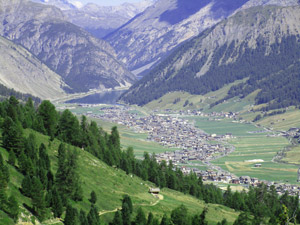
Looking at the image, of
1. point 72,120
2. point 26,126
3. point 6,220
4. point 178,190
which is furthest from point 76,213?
point 178,190

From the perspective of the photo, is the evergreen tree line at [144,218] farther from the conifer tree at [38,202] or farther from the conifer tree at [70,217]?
the conifer tree at [38,202]

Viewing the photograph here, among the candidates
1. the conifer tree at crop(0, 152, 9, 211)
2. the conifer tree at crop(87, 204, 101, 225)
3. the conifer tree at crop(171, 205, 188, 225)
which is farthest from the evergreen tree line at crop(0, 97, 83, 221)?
the conifer tree at crop(171, 205, 188, 225)

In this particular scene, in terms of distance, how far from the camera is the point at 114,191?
110062 millimetres

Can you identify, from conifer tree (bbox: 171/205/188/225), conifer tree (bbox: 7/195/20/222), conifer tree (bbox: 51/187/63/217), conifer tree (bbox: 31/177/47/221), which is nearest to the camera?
conifer tree (bbox: 7/195/20/222)

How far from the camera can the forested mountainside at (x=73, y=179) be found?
82000 millimetres

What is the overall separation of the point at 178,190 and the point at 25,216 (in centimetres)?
7808

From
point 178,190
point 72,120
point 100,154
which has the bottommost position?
point 178,190

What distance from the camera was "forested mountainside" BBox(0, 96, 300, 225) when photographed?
82000 millimetres

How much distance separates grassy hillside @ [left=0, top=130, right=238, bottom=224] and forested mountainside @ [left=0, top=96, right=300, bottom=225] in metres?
0.34

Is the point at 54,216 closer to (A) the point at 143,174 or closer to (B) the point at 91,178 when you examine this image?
(B) the point at 91,178

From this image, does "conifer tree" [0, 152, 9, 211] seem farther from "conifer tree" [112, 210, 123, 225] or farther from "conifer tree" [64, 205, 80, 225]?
"conifer tree" [112, 210, 123, 225]

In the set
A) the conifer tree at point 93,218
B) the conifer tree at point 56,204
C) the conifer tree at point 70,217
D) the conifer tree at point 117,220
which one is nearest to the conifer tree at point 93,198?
the conifer tree at point 117,220

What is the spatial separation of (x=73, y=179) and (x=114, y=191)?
18810 mm

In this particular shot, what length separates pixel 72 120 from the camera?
136750mm
